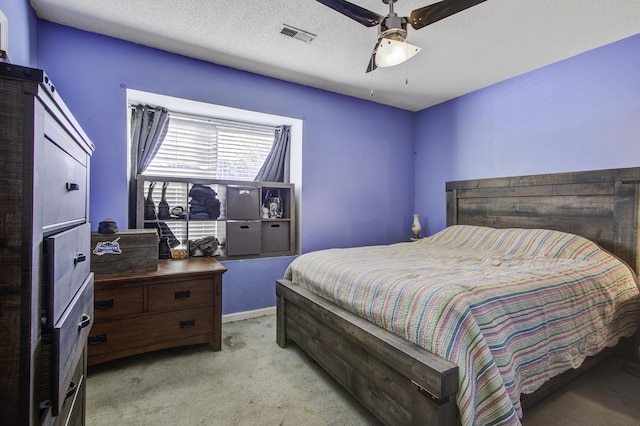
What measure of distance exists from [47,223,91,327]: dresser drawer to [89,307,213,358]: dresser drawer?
133 centimetres

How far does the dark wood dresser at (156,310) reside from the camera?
7.07 ft

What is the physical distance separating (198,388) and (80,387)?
88 cm

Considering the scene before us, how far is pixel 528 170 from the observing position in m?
3.24

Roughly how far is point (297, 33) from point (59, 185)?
7.24 feet

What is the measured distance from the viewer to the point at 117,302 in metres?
2.19

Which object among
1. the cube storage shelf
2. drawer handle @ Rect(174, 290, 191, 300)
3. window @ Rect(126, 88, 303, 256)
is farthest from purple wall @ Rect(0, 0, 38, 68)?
drawer handle @ Rect(174, 290, 191, 300)

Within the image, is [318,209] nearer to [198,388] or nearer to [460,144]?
[460,144]

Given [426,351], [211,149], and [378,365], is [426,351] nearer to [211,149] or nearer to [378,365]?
[378,365]

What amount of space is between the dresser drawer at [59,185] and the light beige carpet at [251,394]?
128 centimetres

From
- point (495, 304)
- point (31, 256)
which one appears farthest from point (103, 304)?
point (495, 304)

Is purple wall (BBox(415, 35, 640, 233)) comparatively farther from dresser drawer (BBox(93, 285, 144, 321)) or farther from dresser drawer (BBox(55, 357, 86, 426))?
dresser drawer (BBox(55, 357, 86, 426))

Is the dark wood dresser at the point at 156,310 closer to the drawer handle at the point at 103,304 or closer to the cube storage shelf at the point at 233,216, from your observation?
the drawer handle at the point at 103,304

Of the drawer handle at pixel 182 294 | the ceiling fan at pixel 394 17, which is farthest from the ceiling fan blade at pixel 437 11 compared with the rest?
the drawer handle at pixel 182 294

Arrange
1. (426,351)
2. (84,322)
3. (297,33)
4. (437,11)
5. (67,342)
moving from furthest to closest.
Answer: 1. (297,33)
2. (437,11)
3. (426,351)
4. (84,322)
5. (67,342)
